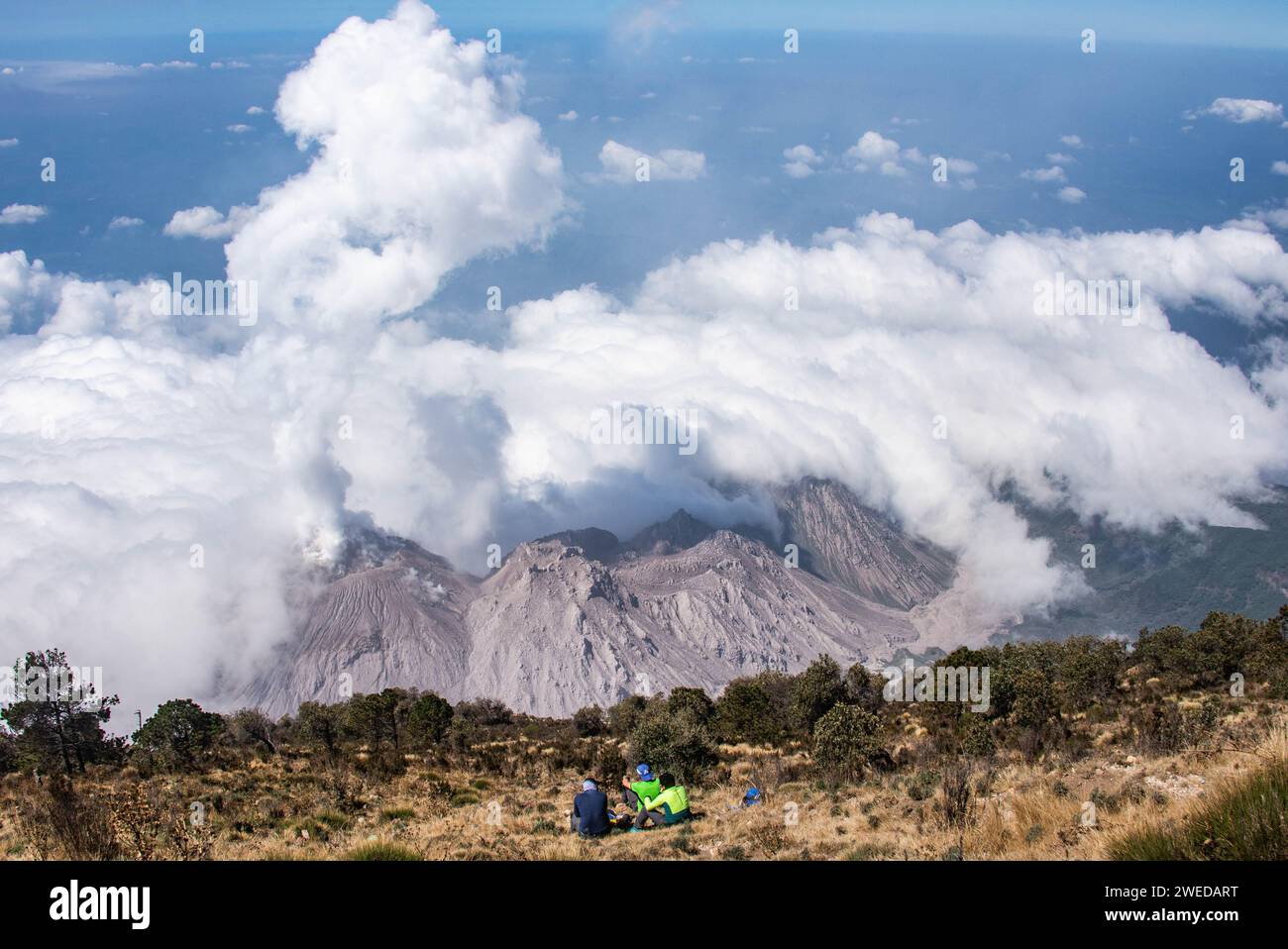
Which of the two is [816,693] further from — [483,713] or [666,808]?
[666,808]

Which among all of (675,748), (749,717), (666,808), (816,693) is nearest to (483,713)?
(749,717)

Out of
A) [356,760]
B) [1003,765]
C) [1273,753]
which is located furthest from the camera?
[356,760]

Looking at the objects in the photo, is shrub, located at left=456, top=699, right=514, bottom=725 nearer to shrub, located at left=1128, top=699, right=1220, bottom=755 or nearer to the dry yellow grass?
the dry yellow grass

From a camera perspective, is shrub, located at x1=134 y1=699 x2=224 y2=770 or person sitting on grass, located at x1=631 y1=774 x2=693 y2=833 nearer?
person sitting on grass, located at x1=631 y1=774 x2=693 y2=833

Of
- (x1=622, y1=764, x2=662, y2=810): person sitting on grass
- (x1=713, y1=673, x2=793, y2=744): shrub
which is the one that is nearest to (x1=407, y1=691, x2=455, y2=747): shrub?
(x1=713, y1=673, x2=793, y2=744): shrub

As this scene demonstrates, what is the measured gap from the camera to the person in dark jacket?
17078mm

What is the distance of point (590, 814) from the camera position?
56.3 ft

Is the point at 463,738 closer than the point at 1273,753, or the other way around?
the point at 1273,753

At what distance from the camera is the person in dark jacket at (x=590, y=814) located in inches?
672
